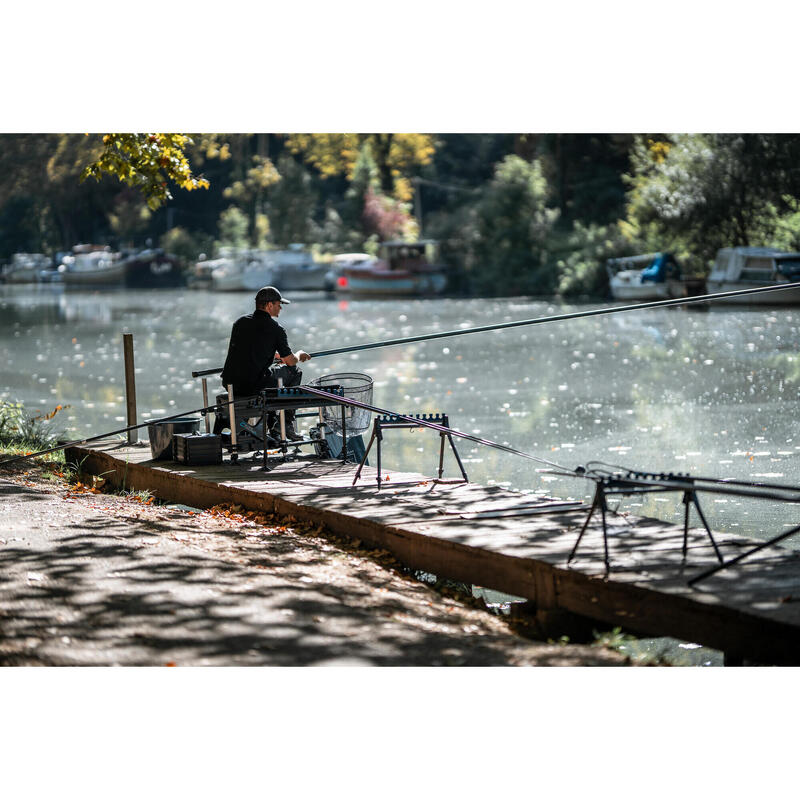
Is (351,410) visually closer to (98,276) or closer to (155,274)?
(98,276)

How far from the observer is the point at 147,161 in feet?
36.7

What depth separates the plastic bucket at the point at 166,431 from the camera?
351 inches

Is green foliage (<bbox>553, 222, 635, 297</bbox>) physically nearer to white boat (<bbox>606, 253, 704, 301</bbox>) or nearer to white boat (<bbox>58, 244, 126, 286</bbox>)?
white boat (<bbox>606, 253, 704, 301</bbox>)

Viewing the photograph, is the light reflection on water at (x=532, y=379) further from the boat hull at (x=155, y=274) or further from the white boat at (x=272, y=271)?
the white boat at (x=272, y=271)

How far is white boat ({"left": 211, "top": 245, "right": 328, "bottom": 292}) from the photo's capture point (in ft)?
161

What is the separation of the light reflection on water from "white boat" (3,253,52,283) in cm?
90

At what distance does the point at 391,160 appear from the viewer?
5100 centimetres

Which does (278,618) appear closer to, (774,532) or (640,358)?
(774,532)

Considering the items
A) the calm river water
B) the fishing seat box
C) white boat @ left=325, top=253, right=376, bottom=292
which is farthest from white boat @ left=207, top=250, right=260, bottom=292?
the fishing seat box

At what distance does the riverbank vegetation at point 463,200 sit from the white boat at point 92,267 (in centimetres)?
80

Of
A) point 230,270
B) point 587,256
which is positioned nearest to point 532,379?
point 587,256

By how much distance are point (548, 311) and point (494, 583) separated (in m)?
29.3

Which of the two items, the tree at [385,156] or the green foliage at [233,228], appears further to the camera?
the tree at [385,156]

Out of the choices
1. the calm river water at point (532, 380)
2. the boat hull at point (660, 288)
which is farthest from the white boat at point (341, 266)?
the boat hull at point (660, 288)
